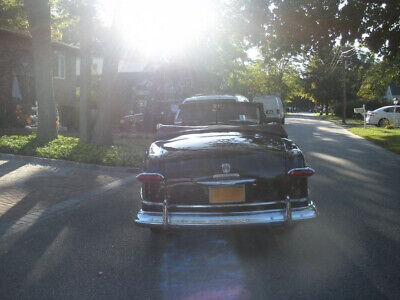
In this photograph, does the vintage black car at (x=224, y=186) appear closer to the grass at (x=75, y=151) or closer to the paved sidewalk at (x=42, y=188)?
the paved sidewalk at (x=42, y=188)

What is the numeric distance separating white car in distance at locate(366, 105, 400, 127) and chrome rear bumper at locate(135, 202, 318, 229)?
1007 inches

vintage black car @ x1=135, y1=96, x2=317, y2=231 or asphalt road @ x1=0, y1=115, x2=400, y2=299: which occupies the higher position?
vintage black car @ x1=135, y1=96, x2=317, y2=231

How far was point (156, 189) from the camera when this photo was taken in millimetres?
3955

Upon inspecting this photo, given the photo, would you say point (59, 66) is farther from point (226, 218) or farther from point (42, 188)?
point (226, 218)

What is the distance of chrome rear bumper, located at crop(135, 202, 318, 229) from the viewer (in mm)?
3689

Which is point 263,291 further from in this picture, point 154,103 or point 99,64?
point 99,64

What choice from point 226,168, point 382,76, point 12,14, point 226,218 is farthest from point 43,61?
point 382,76

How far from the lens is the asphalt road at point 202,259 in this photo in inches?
128

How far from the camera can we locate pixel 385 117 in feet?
88.6

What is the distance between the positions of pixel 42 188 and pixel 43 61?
7.13 m

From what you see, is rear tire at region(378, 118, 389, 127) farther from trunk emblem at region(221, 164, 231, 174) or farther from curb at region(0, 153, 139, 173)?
trunk emblem at region(221, 164, 231, 174)

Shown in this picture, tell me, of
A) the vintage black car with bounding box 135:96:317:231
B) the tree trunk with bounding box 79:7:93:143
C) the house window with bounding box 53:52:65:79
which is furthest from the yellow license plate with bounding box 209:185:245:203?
the house window with bounding box 53:52:65:79

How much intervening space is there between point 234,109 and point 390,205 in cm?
284

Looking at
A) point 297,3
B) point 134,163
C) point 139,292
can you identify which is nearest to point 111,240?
point 139,292
